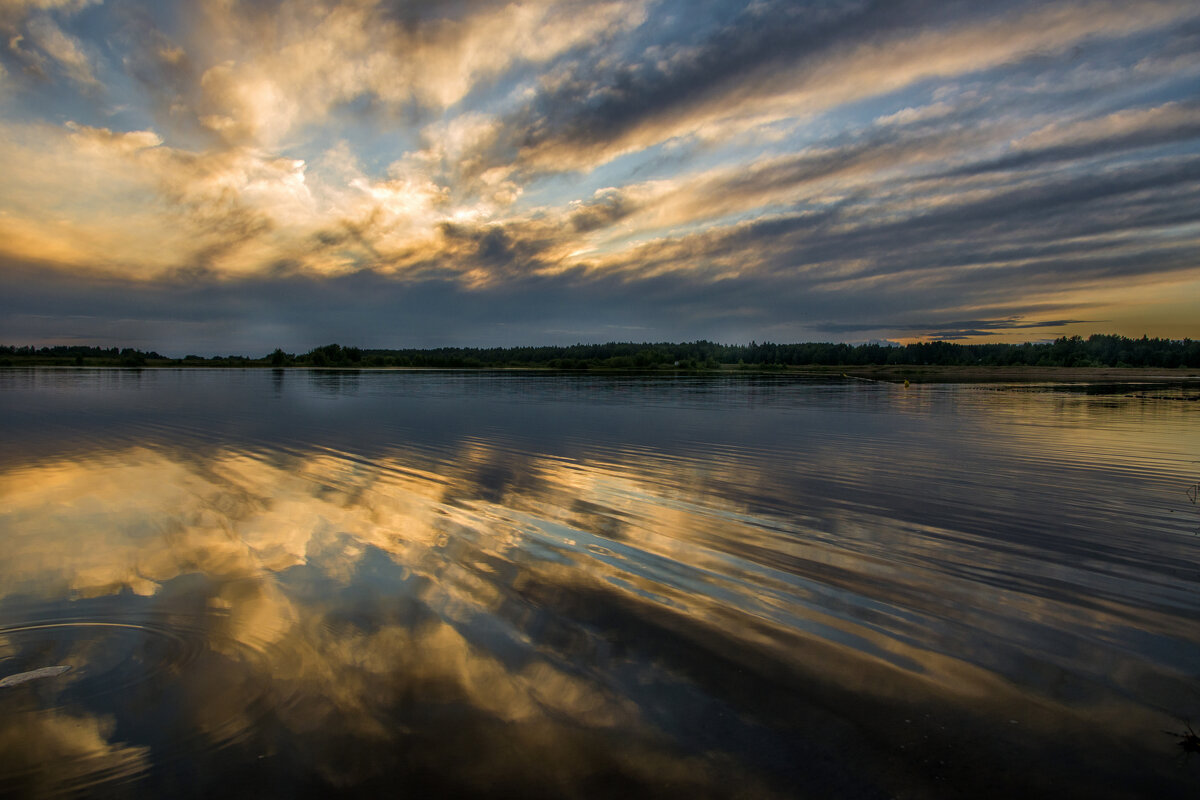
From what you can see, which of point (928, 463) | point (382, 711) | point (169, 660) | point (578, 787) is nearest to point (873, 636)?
point (578, 787)

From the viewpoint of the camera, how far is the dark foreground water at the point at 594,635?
388 cm

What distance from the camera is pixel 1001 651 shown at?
5.45 meters

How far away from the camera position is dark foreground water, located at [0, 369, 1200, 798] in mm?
3885

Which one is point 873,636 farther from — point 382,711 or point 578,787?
point 382,711

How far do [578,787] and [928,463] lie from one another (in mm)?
15494

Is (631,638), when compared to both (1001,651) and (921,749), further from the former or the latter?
(1001,651)

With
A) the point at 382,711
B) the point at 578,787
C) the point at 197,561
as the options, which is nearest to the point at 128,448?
the point at 197,561

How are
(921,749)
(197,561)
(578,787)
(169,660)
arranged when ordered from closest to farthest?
1. (578,787)
2. (921,749)
3. (169,660)
4. (197,561)

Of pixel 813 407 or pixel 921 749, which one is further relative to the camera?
pixel 813 407

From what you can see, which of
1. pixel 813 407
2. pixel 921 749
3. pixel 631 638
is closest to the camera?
pixel 921 749

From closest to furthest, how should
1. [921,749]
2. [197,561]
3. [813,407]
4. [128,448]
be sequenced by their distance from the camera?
[921,749], [197,561], [128,448], [813,407]

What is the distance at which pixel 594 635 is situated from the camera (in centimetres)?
569

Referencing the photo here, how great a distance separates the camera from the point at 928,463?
1619 cm

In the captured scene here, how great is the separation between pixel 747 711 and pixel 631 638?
1423mm
